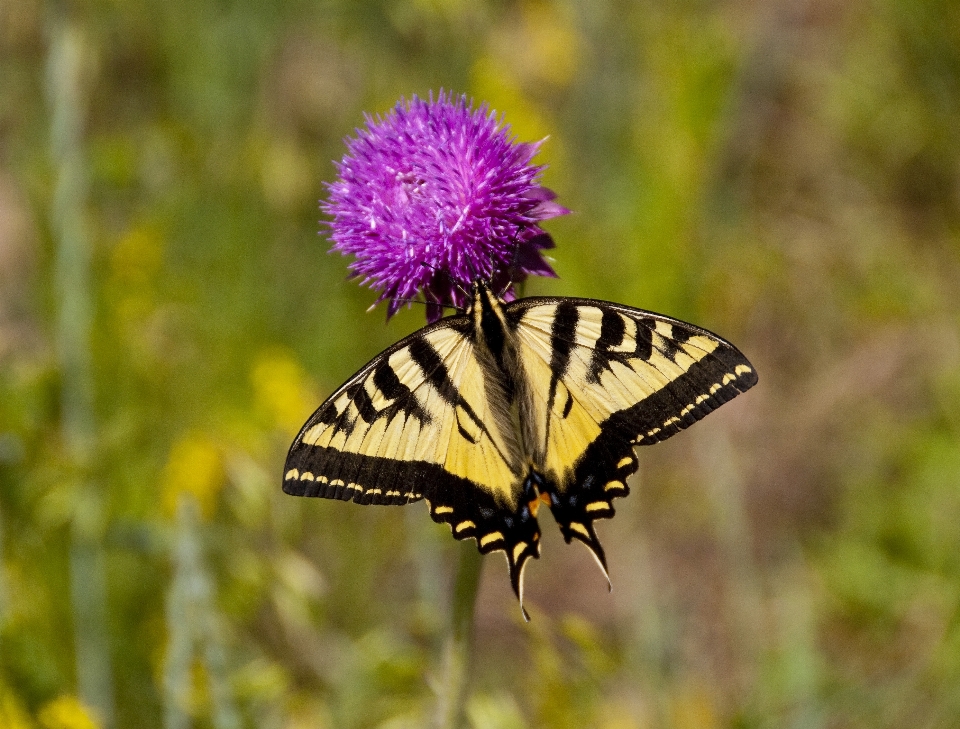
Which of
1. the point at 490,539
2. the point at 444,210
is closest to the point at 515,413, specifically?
the point at 490,539

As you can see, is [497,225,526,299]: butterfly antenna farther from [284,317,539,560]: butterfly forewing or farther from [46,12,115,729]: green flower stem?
[46,12,115,729]: green flower stem

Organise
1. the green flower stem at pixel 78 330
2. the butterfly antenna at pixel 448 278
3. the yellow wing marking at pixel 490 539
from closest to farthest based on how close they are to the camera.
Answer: the yellow wing marking at pixel 490 539, the butterfly antenna at pixel 448 278, the green flower stem at pixel 78 330

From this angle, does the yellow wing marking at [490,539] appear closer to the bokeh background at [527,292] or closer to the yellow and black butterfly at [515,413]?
the yellow and black butterfly at [515,413]

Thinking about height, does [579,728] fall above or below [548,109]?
below

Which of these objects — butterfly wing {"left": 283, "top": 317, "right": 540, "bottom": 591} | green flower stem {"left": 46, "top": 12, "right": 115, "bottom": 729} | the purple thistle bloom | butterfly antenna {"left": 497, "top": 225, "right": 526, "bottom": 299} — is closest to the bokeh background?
green flower stem {"left": 46, "top": 12, "right": 115, "bottom": 729}

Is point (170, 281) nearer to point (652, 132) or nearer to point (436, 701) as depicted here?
point (652, 132)

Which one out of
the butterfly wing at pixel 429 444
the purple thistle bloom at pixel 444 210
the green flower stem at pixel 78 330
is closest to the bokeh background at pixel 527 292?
the green flower stem at pixel 78 330

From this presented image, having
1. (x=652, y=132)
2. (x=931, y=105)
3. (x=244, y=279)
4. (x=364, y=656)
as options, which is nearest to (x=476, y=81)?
(x=652, y=132)
